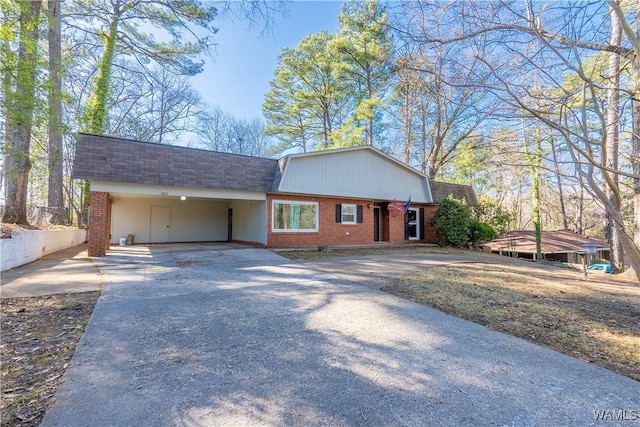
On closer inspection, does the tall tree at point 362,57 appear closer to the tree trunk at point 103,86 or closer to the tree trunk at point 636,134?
the tree trunk at point 103,86

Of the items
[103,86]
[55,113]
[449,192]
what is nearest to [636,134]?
[55,113]

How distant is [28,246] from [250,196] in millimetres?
6700

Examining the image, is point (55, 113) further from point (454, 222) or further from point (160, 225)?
point (454, 222)

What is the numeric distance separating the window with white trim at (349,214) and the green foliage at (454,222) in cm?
472

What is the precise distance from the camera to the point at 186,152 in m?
10.8

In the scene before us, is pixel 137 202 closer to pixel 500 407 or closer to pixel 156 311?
pixel 156 311

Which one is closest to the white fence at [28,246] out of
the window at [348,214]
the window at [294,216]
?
the window at [294,216]

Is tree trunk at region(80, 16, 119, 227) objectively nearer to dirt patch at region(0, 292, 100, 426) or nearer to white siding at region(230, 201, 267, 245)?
white siding at region(230, 201, 267, 245)

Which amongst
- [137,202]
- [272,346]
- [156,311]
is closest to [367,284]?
[272,346]

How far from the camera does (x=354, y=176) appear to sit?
45.6 feet

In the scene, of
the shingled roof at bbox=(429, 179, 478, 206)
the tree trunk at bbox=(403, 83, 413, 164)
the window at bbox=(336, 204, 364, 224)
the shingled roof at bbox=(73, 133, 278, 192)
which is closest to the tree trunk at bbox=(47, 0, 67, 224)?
the shingled roof at bbox=(73, 133, 278, 192)

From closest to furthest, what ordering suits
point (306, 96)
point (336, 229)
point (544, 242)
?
1. point (336, 229)
2. point (544, 242)
3. point (306, 96)

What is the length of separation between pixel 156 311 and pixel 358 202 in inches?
450

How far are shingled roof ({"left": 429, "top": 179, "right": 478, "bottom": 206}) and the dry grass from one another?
9121 mm
